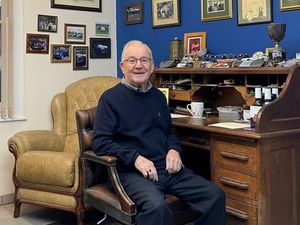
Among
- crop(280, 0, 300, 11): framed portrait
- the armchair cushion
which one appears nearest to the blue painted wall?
crop(280, 0, 300, 11): framed portrait

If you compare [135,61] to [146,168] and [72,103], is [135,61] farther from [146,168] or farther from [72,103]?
[72,103]

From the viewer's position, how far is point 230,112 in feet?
8.97

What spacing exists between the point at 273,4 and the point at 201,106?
822 mm

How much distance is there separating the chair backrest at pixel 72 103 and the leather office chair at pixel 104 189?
1.01m

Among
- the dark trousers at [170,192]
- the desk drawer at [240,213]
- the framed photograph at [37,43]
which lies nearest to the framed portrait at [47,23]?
the framed photograph at [37,43]

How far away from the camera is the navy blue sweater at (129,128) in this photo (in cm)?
225

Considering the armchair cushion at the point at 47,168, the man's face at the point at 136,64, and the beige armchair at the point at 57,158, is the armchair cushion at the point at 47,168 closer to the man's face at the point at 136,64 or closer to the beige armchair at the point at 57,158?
the beige armchair at the point at 57,158

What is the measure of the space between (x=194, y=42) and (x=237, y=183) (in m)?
1.39

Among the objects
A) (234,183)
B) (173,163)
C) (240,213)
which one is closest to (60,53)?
(173,163)

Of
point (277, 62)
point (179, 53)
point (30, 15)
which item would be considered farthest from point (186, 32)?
point (30, 15)

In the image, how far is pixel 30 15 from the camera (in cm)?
355

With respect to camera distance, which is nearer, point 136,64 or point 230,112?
point 136,64

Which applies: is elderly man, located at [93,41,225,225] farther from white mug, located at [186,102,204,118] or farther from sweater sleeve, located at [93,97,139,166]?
white mug, located at [186,102,204,118]

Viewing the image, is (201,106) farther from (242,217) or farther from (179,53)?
(242,217)
